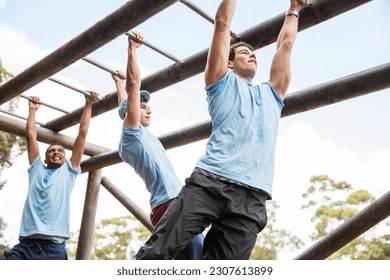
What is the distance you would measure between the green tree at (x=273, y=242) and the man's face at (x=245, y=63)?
624 inches

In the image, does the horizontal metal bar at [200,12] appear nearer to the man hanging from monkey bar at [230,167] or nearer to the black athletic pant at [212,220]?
the man hanging from monkey bar at [230,167]

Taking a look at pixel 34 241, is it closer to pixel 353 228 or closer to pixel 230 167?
pixel 230 167

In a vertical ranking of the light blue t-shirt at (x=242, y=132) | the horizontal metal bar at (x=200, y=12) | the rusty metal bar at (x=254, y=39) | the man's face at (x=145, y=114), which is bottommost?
the light blue t-shirt at (x=242, y=132)

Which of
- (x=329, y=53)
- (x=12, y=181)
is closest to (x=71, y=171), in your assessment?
(x=329, y=53)

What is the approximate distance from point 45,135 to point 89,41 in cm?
243

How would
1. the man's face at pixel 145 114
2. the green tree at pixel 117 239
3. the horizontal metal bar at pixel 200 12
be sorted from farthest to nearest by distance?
the green tree at pixel 117 239
the horizontal metal bar at pixel 200 12
the man's face at pixel 145 114

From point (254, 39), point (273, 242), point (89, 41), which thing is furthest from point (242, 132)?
point (273, 242)

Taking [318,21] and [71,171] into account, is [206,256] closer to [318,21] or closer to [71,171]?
[318,21]

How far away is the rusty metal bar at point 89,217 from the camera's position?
6.39 meters

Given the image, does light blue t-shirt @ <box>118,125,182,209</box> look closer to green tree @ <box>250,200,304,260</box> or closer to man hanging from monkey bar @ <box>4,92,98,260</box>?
man hanging from monkey bar @ <box>4,92,98,260</box>

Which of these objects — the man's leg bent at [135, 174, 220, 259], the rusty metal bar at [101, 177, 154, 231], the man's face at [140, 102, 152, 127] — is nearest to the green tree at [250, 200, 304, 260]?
the rusty metal bar at [101, 177, 154, 231]

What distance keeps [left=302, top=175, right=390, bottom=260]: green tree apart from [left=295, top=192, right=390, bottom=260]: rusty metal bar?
37.3 ft

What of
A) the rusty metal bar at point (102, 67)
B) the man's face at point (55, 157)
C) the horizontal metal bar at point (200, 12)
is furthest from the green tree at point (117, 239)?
the horizontal metal bar at point (200, 12)

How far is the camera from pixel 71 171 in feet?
15.6
